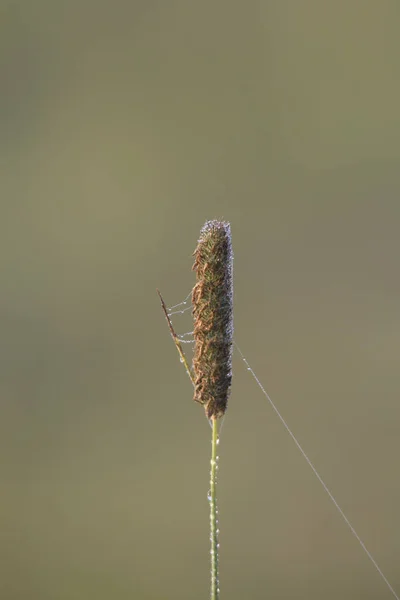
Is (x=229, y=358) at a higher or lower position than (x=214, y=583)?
higher

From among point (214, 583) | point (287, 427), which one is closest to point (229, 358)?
point (214, 583)

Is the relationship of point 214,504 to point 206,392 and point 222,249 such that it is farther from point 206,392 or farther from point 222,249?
point 222,249

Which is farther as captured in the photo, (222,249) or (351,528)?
(351,528)

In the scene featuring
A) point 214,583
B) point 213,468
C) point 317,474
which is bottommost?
point 214,583

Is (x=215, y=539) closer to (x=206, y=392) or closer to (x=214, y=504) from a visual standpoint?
(x=214, y=504)

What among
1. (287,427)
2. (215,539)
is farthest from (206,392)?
(287,427)


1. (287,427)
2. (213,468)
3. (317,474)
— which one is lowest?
(213,468)
